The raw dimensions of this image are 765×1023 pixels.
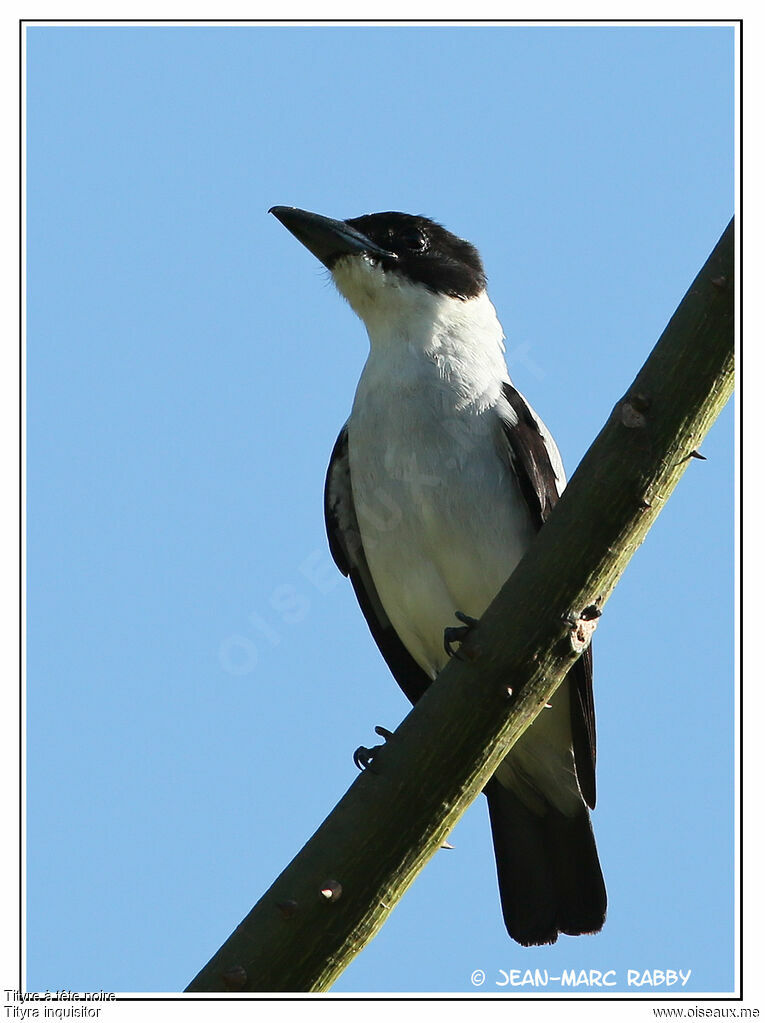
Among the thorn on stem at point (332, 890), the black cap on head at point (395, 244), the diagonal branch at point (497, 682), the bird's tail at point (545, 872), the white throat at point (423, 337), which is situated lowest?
the bird's tail at point (545, 872)

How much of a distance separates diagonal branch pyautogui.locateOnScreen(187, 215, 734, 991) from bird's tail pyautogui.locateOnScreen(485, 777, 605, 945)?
253 centimetres

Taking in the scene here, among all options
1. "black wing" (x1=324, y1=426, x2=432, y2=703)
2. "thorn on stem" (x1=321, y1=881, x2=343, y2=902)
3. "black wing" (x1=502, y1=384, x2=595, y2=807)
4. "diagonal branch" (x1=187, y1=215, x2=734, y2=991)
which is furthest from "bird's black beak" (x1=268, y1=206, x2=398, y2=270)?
"thorn on stem" (x1=321, y1=881, x2=343, y2=902)

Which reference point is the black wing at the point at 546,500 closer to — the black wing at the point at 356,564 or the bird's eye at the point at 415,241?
the black wing at the point at 356,564

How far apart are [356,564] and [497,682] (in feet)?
9.56

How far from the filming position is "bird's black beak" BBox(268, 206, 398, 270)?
696cm

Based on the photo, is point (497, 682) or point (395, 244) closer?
point (497, 682)

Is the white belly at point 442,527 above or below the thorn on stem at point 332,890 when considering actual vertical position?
above

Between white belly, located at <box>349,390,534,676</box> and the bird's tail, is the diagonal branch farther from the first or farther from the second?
the bird's tail

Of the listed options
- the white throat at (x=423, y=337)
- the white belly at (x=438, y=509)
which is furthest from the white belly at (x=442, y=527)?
the white throat at (x=423, y=337)

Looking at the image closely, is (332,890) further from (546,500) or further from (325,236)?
(325,236)

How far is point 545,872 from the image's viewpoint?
20.8 feet

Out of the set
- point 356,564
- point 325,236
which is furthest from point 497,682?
point 325,236

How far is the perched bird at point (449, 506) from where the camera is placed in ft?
19.6
